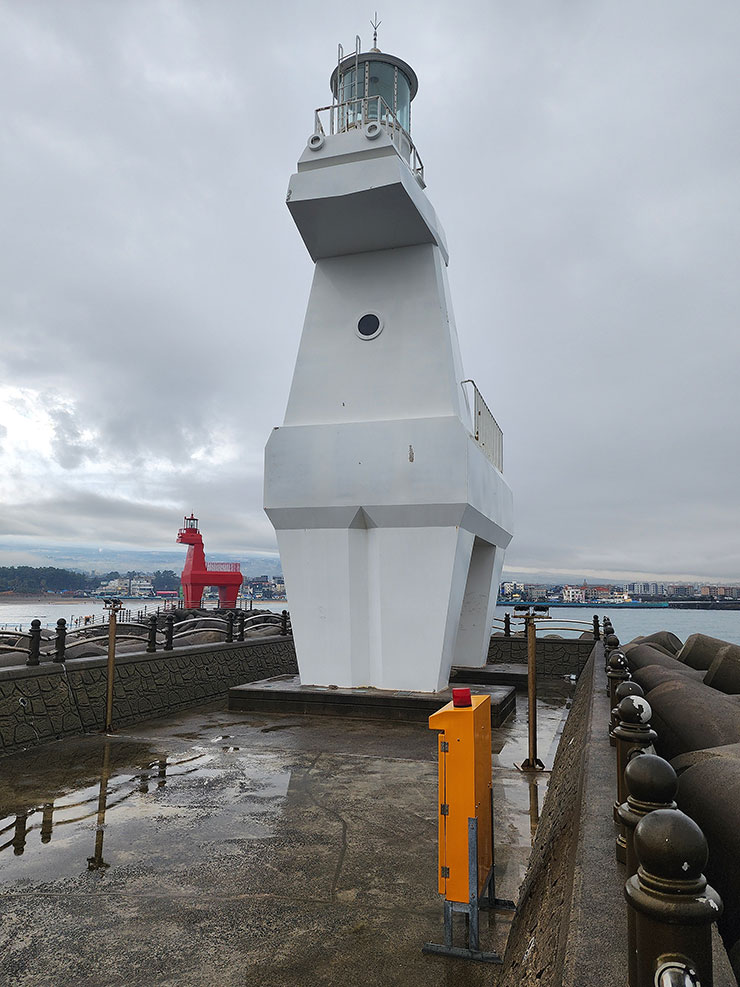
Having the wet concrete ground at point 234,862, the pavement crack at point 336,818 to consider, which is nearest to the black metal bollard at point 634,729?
the wet concrete ground at point 234,862

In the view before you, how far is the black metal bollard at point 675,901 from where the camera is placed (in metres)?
1.31

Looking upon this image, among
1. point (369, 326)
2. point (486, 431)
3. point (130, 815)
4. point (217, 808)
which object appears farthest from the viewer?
point (486, 431)

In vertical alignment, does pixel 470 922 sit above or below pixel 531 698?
below

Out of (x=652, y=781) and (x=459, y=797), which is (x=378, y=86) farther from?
(x=652, y=781)

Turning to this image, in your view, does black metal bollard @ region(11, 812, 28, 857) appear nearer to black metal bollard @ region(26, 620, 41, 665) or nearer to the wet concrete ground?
the wet concrete ground

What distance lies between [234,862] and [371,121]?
12.1 metres

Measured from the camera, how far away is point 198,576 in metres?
38.9

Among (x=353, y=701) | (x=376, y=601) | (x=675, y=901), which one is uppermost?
(x=376, y=601)

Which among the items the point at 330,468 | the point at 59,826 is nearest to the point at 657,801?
the point at 59,826

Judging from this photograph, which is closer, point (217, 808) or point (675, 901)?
point (675, 901)

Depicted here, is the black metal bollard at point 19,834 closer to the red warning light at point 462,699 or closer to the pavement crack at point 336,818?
the pavement crack at point 336,818

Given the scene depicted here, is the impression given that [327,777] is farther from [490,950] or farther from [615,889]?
[615,889]

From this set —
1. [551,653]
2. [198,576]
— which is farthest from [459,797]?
[198,576]

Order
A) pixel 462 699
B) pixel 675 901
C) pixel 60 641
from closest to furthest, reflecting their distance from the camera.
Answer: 1. pixel 675 901
2. pixel 462 699
3. pixel 60 641
